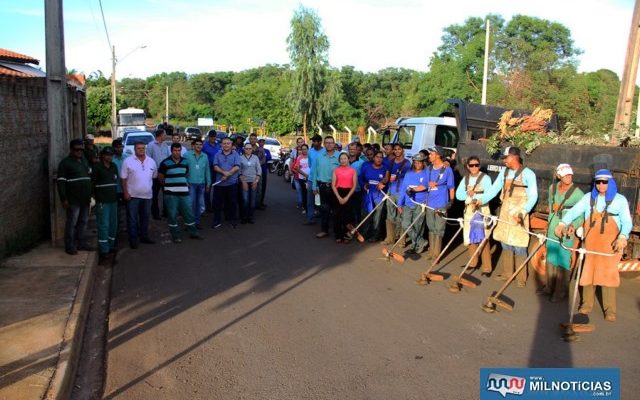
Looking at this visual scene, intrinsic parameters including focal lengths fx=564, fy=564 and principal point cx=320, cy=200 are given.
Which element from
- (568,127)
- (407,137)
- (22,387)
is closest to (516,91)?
(407,137)

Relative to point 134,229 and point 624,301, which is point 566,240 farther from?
point 134,229

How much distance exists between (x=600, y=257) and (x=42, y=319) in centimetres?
590

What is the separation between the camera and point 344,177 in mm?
10188

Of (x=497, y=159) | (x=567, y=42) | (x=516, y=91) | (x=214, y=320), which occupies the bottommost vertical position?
(x=214, y=320)

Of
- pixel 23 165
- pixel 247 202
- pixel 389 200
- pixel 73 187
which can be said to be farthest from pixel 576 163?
pixel 23 165

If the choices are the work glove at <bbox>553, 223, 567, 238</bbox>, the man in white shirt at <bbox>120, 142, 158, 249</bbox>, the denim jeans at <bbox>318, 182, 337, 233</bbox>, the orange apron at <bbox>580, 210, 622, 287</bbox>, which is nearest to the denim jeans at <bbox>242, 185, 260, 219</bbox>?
the denim jeans at <bbox>318, 182, 337, 233</bbox>

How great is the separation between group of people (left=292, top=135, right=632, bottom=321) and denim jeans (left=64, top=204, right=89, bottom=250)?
4.15m

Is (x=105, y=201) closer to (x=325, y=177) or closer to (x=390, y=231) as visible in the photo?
(x=325, y=177)

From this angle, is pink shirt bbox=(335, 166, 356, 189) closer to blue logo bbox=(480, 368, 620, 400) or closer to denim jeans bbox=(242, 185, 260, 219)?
denim jeans bbox=(242, 185, 260, 219)

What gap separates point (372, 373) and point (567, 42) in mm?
55805

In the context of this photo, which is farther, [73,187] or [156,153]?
[156,153]

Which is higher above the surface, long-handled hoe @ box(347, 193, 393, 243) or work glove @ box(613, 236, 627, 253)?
work glove @ box(613, 236, 627, 253)

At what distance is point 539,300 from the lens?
6.92 metres

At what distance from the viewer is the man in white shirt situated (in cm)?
932
